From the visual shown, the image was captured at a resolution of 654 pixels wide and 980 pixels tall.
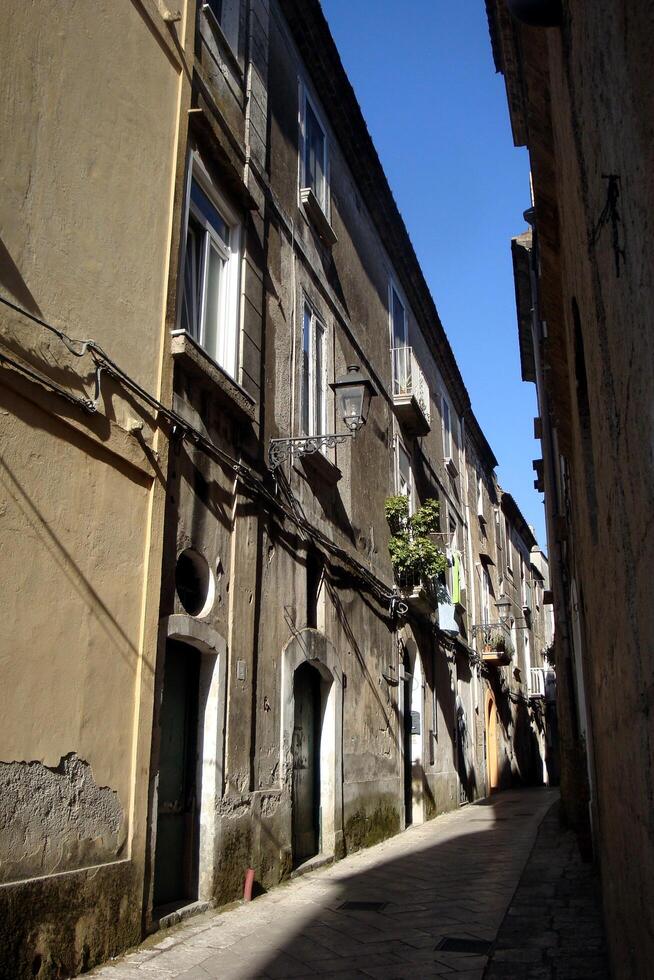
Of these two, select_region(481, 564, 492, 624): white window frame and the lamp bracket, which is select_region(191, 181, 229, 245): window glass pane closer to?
the lamp bracket

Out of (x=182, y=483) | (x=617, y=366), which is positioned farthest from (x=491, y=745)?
(x=617, y=366)

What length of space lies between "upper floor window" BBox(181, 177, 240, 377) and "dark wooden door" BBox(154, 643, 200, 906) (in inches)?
106

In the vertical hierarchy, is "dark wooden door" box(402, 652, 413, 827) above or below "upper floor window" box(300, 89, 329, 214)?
below

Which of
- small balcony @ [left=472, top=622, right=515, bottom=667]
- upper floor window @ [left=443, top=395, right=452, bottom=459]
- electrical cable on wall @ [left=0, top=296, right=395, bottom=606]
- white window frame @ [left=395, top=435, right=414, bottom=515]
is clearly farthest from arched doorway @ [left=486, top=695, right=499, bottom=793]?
electrical cable on wall @ [left=0, top=296, right=395, bottom=606]

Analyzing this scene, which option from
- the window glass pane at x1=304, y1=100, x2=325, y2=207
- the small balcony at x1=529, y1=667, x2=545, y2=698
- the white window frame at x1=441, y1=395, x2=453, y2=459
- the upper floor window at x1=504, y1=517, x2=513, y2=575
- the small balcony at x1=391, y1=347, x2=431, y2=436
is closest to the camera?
the window glass pane at x1=304, y1=100, x2=325, y2=207

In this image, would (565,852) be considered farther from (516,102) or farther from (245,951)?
(516,102)

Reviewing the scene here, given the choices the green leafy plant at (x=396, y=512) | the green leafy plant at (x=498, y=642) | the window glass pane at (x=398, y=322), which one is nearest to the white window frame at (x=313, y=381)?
the green leafy plant at (x=396, y=512)

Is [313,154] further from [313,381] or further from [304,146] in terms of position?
[313,381]

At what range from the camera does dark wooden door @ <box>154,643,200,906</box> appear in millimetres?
6383

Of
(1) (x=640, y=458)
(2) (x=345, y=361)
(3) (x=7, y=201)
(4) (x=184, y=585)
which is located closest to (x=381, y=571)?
(2) (x=345, y=361)

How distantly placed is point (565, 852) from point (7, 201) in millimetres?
8441

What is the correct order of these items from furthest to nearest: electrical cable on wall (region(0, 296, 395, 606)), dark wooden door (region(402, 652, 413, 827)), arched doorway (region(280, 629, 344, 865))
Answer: dark wooden door (region(402, 652, 413, 827)), arched doorway (region(280, 629, 344, 865)), electrical cable on wall (region(0, 296, 395, 606))

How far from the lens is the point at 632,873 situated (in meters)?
3.03

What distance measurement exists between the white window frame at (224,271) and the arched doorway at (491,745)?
1665cm
